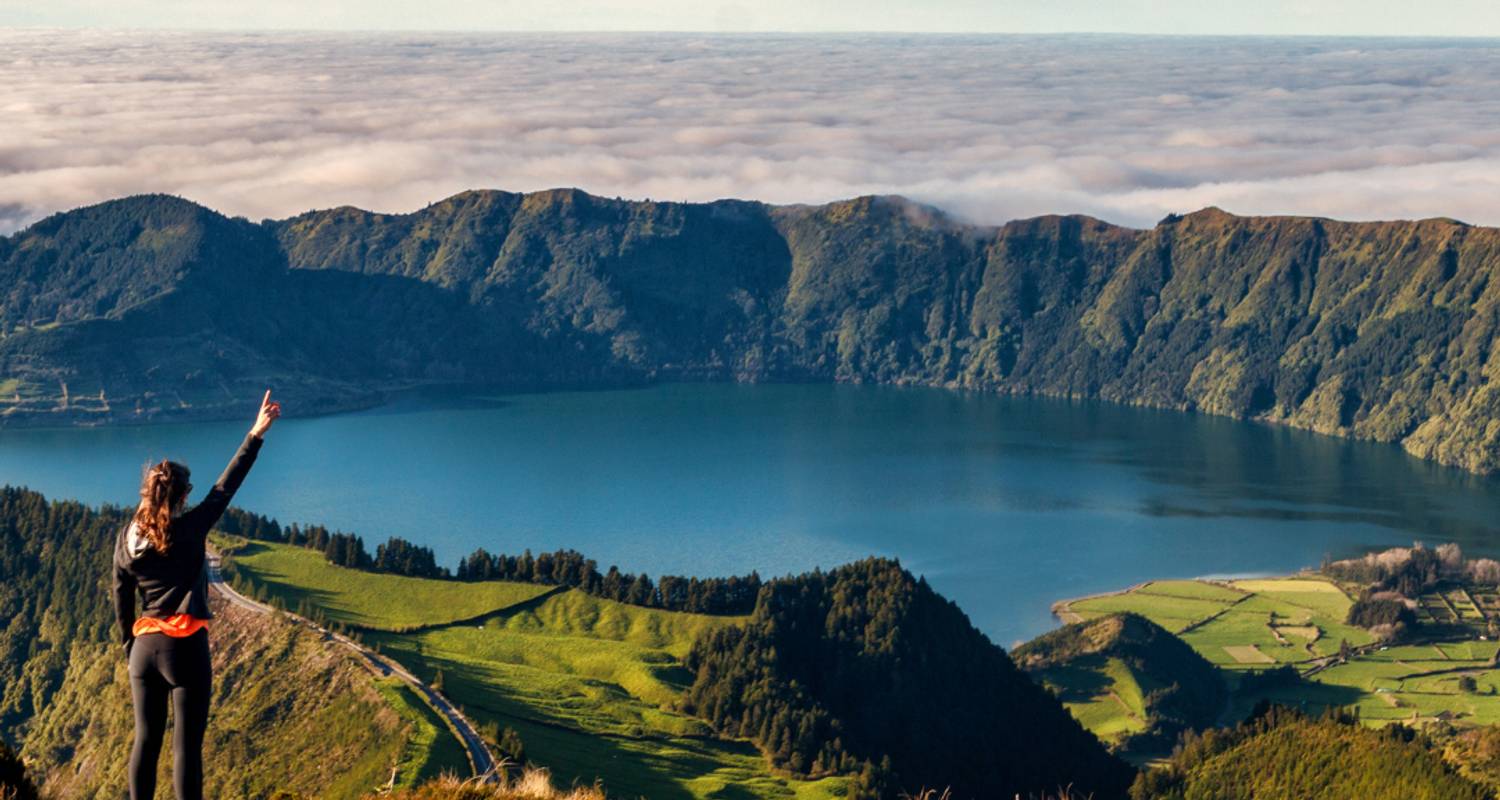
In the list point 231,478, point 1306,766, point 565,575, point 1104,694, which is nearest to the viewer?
point 231,478

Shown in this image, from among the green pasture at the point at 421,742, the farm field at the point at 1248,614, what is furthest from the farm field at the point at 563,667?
the farm field at the point at 1248,614

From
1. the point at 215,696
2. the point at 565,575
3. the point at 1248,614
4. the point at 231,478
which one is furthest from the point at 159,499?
the point at 1248,614

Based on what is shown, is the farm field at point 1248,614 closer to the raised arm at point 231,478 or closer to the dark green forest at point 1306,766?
the dark green forest at point 1306,766

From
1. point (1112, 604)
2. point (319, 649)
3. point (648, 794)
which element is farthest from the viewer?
point (1112, 604)

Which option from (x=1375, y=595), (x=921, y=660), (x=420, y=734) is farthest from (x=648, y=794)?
(x=1375, y=595)

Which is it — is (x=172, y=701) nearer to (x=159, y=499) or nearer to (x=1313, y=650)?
(x=159, y=499)

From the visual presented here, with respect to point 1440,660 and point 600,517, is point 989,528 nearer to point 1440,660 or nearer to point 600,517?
point 600,517

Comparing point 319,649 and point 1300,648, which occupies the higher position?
point 319,649
